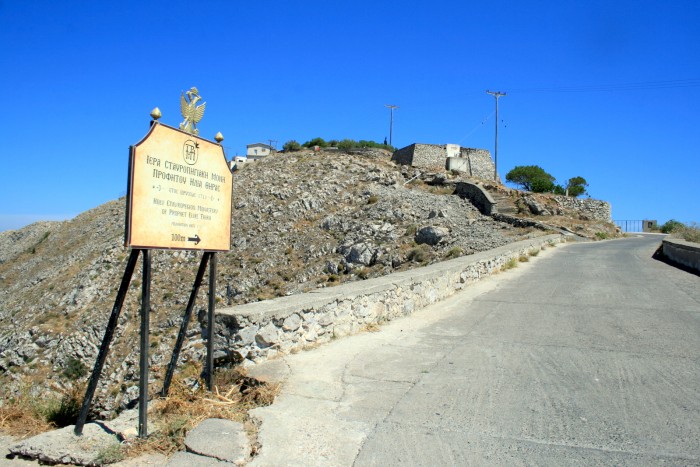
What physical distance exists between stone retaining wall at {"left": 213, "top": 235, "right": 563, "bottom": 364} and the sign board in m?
1.00

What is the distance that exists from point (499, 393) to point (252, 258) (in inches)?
959

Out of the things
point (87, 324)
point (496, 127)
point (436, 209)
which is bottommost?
point (87, 324)

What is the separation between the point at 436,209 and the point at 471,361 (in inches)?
964

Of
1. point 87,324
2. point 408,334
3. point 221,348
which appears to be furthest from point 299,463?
point 87,324

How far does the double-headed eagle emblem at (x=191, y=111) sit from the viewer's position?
448cm

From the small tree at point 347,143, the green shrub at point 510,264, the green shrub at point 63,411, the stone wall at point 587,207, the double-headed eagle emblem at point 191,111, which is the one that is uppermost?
the small tree at point 347,143

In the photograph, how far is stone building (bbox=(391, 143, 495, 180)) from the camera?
44.8 metres

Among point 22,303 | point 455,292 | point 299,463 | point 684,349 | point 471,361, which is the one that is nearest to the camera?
point 299,463

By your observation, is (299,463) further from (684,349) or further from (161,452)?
(684,349)

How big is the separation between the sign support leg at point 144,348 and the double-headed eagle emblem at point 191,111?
48.7 inches

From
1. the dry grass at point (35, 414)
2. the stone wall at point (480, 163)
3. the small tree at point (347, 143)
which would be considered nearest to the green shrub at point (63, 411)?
the dry grass at point (35, 414)

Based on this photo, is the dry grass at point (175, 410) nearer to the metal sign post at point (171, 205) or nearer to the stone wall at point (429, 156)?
the metal sign post at point (171, 205)

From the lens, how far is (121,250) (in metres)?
31.6

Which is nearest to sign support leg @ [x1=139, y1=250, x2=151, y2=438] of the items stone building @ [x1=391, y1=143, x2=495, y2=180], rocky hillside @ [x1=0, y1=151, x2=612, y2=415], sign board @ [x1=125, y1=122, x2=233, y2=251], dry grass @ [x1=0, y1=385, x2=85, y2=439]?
sign board @ [x1=125, y1=122, x2=233, y2=251]
